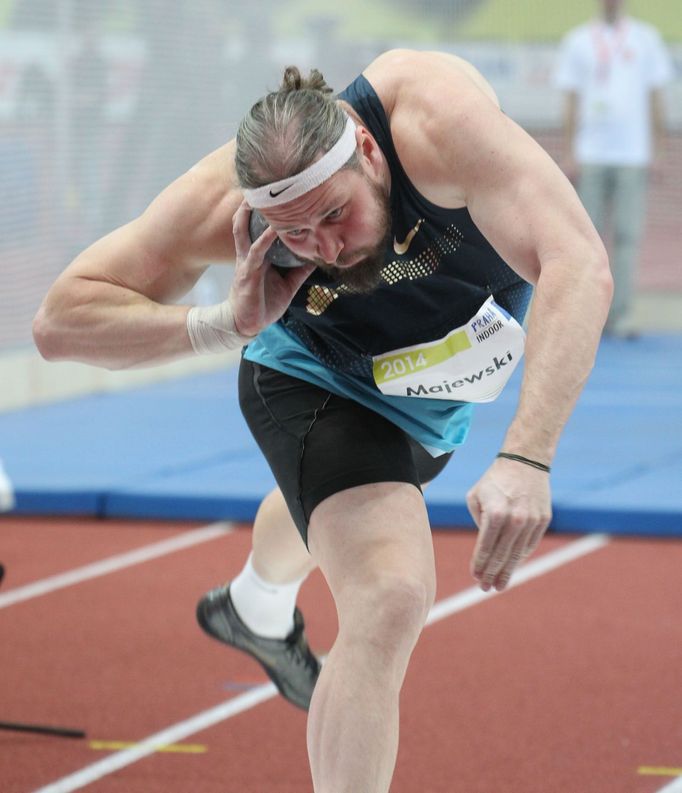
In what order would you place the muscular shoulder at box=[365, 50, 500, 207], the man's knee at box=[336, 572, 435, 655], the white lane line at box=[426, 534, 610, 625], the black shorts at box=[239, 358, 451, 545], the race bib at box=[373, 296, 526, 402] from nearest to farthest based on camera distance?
the man's knee at box=[336, 572, 435, 655] → the muscular shoulder at box=[365, 50, 500, 207] → the black shorts at box=[239, 358, 451, 545] → the race bib at box=[373, 296, 526, 402] → the white lane line at box=[426, 534, 610, 625]

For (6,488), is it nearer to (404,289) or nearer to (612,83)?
(404,289)

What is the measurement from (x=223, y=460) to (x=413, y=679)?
2.77 meters

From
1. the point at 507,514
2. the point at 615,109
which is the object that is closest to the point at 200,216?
the point at 507,514

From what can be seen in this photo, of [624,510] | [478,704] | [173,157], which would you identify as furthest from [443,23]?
[478,704]

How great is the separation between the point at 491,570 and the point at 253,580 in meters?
1.63

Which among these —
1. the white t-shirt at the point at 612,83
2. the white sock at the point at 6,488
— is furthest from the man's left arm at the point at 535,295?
the white t-shirt at the point at 612,83

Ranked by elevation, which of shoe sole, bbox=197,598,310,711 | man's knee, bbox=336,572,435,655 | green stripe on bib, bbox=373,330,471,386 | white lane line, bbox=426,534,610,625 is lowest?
white lane line, bbox=426,534,610,625

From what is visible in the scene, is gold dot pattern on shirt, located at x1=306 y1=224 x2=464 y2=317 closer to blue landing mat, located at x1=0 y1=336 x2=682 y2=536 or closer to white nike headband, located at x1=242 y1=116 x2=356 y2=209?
white nike headband, located at x1=242 y1=116 x2=356 y2=209

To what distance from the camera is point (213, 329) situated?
3.25 metres

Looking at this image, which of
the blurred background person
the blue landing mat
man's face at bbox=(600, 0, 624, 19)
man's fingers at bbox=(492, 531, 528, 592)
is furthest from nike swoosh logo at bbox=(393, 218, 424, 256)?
man's face at bbox=(600, 0, 624, 19)

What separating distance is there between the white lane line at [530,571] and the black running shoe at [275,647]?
92cm

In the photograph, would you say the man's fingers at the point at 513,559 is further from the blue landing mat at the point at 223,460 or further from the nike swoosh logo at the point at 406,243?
the blue landing mat at the point at 223,460

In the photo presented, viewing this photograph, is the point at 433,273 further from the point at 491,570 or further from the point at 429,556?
the point at 491,570

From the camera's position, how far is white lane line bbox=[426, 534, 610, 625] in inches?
205
